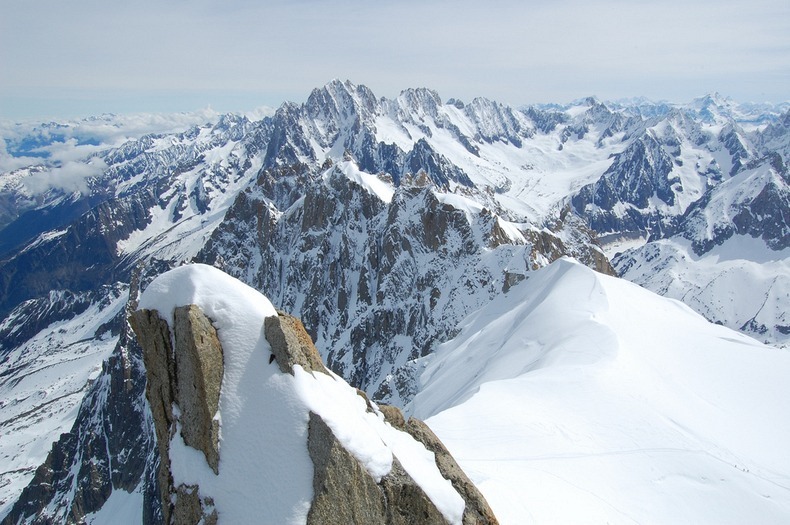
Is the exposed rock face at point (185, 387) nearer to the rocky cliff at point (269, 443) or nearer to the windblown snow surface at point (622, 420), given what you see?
the rocky cliff at point (269, 443)

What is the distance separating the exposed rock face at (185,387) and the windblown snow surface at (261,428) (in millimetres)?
276

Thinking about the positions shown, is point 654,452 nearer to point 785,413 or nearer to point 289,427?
point 785,413

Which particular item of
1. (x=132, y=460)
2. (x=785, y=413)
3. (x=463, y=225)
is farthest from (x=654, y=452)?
(x=132, y=460)

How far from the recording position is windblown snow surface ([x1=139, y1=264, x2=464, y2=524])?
14164 mm

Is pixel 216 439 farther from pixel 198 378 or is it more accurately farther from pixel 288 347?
pixel 288 347

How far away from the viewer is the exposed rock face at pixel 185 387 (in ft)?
49.4

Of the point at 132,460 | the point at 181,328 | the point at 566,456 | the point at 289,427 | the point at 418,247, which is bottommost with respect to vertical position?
the point at 132,460

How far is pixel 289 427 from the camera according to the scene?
14.8m

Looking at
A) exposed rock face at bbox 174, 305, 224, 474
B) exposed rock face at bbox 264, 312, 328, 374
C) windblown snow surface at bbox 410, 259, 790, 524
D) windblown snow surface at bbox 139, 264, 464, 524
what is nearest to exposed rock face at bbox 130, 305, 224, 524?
exposed rock face at bbox 174, 305, 224, 474

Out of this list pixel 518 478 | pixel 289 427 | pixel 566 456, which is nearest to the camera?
pixel 289 427

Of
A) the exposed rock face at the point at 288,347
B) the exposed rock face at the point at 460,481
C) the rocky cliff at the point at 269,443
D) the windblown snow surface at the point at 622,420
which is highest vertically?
the exposed rock face at the point at 288,347

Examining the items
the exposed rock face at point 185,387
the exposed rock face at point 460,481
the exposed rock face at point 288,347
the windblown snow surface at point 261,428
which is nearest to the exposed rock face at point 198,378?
the exposed rock face at point 185,387

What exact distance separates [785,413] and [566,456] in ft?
61.1

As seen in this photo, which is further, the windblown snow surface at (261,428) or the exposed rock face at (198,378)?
the exposed rock face at (198,378)
